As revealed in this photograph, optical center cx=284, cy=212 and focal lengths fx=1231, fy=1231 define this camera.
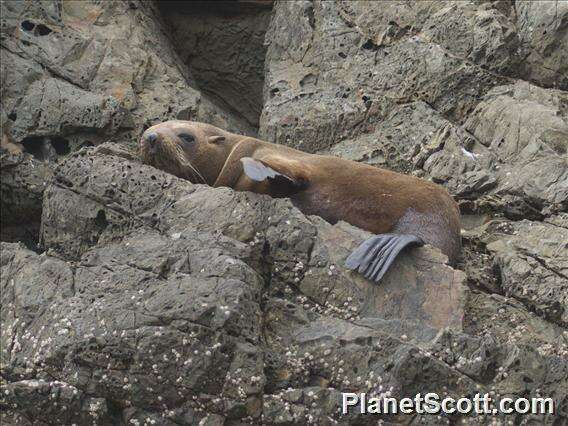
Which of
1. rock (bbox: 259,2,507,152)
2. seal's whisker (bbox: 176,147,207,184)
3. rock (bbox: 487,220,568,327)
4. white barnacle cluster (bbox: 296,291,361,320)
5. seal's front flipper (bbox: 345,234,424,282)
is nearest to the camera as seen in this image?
white barnacle cluster (bbox: 296,291,361,320)

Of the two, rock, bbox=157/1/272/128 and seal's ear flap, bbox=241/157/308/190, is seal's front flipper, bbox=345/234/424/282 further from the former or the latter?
rock, bbox=157/1/272/128

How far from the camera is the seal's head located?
1087 cm

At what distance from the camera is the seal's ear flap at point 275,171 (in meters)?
9.98

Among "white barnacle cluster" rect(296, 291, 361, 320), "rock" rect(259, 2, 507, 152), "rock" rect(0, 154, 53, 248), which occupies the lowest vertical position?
"rock" rect(0, 154, 53, 248)

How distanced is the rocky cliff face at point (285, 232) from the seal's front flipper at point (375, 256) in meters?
0.10

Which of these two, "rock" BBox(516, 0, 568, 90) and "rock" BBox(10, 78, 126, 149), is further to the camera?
"rock" BBox(516, 0, 568, 90)

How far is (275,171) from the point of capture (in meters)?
10.1

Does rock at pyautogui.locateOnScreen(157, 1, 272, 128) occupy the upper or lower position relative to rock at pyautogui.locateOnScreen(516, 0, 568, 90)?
lower

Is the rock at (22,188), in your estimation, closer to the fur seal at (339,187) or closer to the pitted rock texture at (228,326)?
the fur seal at (339,187)

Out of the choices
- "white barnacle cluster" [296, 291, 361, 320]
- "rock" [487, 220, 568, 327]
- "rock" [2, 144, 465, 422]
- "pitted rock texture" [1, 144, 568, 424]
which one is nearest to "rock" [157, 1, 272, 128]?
"rock" [2, 144, 465, 422]

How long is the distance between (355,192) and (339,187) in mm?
147

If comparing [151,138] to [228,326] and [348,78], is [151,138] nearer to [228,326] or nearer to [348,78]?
[348,78]

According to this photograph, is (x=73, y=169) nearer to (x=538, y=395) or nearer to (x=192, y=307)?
(x=192, y=307)

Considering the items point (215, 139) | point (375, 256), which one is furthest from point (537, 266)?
point (215, 139)
